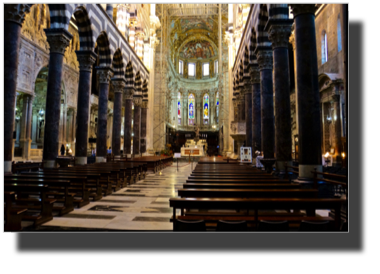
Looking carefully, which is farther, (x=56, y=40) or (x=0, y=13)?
(x=56, y=40)

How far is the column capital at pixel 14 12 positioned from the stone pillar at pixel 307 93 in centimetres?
871

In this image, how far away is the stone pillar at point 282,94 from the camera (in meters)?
9.39

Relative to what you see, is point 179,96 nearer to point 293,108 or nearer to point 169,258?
point 293,108

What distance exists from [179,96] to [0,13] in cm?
4198

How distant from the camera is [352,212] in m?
2.98

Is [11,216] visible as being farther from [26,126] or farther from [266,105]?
[26,126]

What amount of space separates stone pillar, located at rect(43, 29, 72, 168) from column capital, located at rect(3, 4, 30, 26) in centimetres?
259

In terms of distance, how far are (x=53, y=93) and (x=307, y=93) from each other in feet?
33.2

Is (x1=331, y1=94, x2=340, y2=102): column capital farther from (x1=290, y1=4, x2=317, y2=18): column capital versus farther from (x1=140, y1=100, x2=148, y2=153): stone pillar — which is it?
(x1=140, y1=100, x2=148, y2=153): stone pillar

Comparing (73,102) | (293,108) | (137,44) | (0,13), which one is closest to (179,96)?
(137,44)

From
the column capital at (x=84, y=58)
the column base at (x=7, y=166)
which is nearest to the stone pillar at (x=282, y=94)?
the column base at (x=7, y=166)

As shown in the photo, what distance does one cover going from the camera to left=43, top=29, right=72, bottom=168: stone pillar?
10.5 meters

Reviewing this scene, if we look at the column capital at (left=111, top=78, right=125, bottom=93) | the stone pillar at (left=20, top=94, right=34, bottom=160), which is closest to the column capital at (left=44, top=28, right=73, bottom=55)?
the column capital at (left=111, top=78, right=125, bottom=93)

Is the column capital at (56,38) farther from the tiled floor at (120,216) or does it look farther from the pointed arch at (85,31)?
the tiled floor at (120,216)
